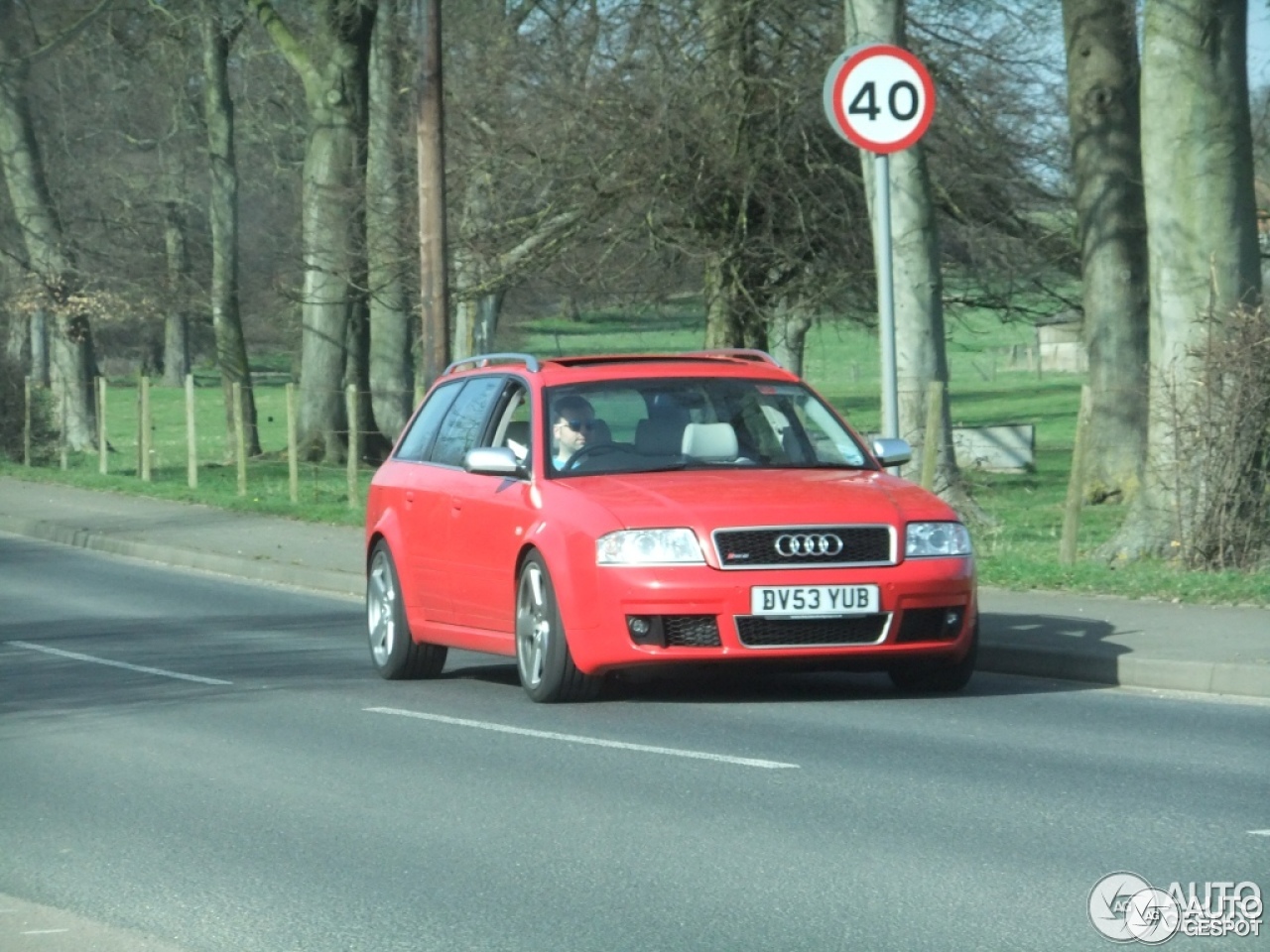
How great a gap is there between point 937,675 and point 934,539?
889mm

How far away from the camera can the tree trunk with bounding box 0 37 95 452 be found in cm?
4059

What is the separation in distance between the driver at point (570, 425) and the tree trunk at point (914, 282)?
8401mm

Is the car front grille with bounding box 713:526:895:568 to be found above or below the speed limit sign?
below

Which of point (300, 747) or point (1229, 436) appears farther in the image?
point (1229, 436)

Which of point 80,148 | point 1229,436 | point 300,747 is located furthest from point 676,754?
point 80,148

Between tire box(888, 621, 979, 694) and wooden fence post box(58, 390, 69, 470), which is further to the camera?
wooden fence post box(58, 390, 69, 470)

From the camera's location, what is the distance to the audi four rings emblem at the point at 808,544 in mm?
10258

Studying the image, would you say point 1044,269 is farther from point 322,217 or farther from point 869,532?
point 869,532

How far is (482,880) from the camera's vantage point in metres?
6.77

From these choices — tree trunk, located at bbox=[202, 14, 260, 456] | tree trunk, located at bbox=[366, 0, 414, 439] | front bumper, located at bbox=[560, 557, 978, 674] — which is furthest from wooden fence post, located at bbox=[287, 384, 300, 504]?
front bumper, located at bbox=[560, 557, 978, 674]

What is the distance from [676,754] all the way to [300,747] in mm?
1702

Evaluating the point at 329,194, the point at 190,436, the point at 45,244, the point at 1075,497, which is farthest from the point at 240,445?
the point at 1075,497

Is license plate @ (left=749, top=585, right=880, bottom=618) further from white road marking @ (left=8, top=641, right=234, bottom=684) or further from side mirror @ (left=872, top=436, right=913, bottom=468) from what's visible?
white road marking @ (left=8, top=641, right=234, bottom=684)

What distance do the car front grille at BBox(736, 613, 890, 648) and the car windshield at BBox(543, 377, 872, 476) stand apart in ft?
4.12
